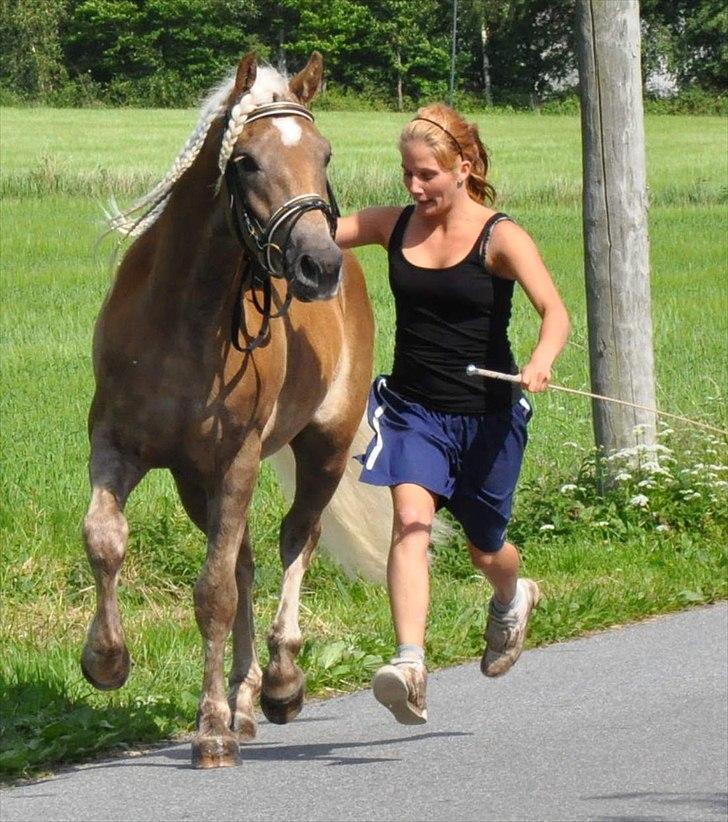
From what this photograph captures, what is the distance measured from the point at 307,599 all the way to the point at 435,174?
2975 millimetres

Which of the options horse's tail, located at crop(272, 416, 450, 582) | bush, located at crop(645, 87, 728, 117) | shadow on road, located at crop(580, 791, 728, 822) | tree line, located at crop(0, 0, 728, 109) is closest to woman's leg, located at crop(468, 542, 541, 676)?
shadow on road, located at crop(580, 791, 728, 822)

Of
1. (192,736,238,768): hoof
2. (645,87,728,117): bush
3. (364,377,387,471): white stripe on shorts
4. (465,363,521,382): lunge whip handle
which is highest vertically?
(465,363,521,382): lunge whip handle

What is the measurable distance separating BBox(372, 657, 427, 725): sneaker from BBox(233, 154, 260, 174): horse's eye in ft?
4.93

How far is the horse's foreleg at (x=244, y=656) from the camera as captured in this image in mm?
6023

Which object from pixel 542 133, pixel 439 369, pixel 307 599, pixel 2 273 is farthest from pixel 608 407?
pixel 542 133

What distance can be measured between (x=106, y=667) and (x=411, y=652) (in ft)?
3.12

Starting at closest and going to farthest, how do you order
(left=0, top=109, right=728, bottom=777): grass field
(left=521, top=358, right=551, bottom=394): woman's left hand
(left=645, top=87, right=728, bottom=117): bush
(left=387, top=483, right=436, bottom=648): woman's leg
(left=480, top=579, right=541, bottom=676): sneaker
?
(left=521, top=358, right=551, bottom=394): woman's left hand < (left=387, top=483, right=436, bottom=648): woman's leg < (left=480, top=579, right=541, bottom=676): sneaker < (left=0, top=109, right=728, bottom=777): grass field < (left=645, top=87, right=728, bottom=117): bush

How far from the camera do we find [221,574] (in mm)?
5555

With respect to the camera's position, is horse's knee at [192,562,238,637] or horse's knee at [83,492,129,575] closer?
horse's knee at [83,492,129,575]

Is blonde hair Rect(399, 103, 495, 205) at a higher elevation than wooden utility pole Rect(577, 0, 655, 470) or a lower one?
higher

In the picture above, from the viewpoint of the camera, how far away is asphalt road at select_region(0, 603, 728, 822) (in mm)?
4949

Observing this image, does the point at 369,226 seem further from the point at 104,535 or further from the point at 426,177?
the point at 104,535

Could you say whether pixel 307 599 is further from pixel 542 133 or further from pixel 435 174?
pixel 542 133

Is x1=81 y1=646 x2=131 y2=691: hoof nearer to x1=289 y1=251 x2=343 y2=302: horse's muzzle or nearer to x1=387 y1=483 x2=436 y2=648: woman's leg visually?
x1=387 y1=483 x2=436 y2=648: woman's leg
